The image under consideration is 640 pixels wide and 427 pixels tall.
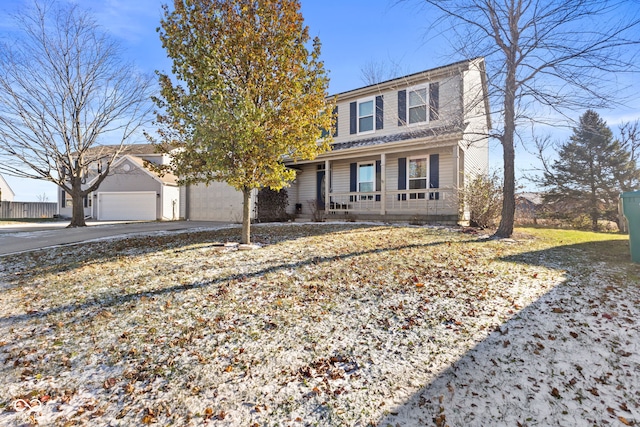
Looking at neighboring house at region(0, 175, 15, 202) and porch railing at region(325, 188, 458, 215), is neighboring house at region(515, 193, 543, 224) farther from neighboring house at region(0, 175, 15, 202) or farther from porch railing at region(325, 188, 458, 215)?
neighboring house at region(0, 175, 15, 202)

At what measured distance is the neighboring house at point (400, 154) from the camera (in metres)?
11.3

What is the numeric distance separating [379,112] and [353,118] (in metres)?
1.29

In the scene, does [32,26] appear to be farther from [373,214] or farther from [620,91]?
[620,91]

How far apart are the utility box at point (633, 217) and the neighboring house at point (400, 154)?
4.66 meters

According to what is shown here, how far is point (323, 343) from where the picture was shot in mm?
3246

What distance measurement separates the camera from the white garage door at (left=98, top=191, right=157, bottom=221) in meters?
22.5

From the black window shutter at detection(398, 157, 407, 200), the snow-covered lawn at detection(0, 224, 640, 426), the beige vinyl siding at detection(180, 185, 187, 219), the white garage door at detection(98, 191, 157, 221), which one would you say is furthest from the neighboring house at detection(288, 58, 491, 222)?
the white garage door at detection(98, 191, 157, 221)

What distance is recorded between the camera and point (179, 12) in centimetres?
637

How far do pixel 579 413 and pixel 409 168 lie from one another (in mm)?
11478

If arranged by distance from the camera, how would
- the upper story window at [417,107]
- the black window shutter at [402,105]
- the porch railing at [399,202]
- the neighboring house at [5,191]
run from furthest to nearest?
the neighboring house at [5,191]
the black window shutter at [402,105]
the upper story window at [417,107]
the porch railing at [399,202]

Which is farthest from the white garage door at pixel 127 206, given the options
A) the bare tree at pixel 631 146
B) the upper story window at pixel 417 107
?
the bare tree at pixel 631 146

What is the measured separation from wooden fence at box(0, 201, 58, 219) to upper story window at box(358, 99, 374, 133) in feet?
94.2

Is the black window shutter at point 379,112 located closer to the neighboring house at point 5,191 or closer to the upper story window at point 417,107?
the upper story window at point 417,107

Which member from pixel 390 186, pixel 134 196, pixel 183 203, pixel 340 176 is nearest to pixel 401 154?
pixel 390 186
